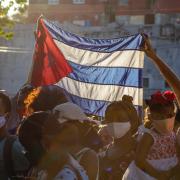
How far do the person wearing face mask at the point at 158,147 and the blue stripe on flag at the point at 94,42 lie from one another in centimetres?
224

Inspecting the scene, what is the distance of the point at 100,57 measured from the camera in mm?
6098

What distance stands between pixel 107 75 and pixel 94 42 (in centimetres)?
42

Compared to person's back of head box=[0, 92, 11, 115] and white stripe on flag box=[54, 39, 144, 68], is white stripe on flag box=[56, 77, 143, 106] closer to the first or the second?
white stripe on flag box=[54, 39, 144, 68]

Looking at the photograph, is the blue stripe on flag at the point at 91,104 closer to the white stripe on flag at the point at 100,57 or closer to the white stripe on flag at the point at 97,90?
the white stripe on flag at the point at 97,90

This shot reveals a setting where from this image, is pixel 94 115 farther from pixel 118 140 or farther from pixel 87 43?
pixel 118 140

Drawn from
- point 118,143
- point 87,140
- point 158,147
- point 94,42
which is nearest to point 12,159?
point 87,140

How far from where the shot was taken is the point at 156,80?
29062 millimetres

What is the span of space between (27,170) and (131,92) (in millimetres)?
2654

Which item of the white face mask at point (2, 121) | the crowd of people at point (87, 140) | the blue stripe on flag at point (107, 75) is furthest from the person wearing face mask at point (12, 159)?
the blue stripe on flag at point (107, 75)

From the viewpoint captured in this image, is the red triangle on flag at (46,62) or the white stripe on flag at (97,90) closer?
the white stripe on flag at (97,90)

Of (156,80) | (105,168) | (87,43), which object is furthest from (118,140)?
(156,80)

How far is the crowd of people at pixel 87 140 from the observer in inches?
104

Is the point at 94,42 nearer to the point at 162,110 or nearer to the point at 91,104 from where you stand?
the point at 91,104

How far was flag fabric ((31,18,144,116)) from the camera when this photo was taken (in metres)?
5.71
